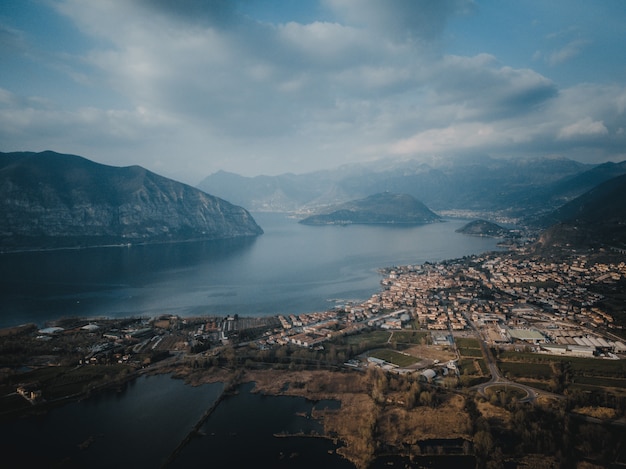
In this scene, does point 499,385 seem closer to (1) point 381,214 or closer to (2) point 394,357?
(2) point 394,357

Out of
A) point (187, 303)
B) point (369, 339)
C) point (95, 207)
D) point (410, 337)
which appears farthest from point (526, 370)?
point (95, 207)

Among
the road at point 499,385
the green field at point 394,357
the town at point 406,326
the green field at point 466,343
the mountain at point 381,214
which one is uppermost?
the mountain at point 381,214

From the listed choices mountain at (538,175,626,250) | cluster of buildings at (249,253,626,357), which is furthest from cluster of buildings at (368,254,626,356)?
mountain at (538,175,626,250)

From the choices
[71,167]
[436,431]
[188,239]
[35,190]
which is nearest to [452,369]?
[436,431]

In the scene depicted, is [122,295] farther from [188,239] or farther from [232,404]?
[188,239]

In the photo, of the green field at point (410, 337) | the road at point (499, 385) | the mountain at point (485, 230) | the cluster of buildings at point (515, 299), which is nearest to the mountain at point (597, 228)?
the cluster of buildings at point (515, 299)

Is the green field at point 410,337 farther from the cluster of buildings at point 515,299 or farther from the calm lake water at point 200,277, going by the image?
the calm lake water at point 200,277
